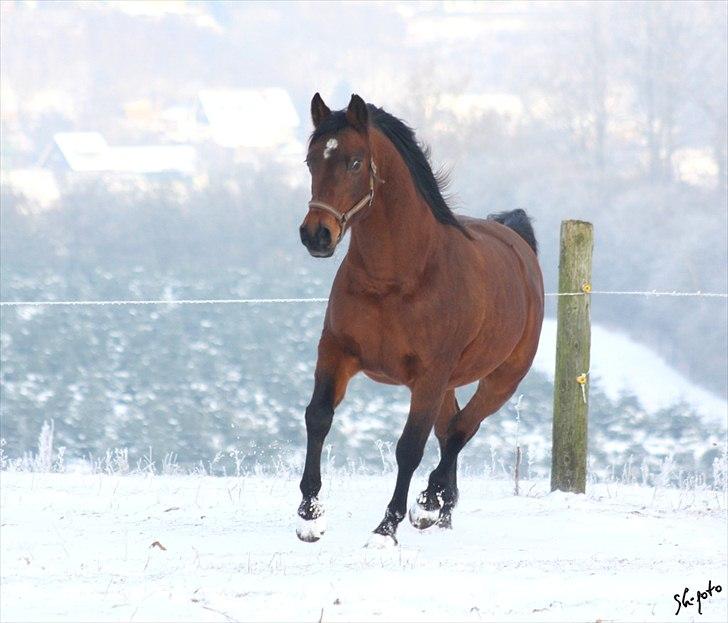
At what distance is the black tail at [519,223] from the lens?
786 cm

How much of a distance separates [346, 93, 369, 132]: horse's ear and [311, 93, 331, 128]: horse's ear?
0.14 meters

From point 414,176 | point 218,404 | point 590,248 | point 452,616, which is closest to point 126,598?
point 452,616

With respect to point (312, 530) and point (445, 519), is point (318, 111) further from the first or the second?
point (445, 519)

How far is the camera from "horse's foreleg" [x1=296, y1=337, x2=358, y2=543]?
5492 mm

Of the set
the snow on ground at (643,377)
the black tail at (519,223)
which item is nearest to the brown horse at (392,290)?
the black tail at (519,223)

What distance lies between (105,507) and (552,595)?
11.2 ft

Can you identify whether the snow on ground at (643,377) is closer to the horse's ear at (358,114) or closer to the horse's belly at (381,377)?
the horse's belly at (381,377)

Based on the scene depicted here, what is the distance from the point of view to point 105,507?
23.6 feet

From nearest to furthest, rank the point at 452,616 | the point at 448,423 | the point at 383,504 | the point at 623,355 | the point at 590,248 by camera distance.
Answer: the point at 452,616 < the point at 448,423 < the point at 383,504 < the point at 590,248 < the point at 623,355

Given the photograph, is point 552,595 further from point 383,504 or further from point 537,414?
point 537,414

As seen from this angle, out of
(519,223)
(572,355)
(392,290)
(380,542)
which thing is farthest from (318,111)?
(572,355)

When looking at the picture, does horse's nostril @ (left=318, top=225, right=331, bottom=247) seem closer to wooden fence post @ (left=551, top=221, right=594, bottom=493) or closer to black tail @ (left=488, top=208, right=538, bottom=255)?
black tail @ (left=488, top=208, right=538, bottom=255)

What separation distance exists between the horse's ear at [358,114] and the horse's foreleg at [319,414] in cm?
109

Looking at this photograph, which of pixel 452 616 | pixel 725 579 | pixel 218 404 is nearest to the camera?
pixel 452 616
